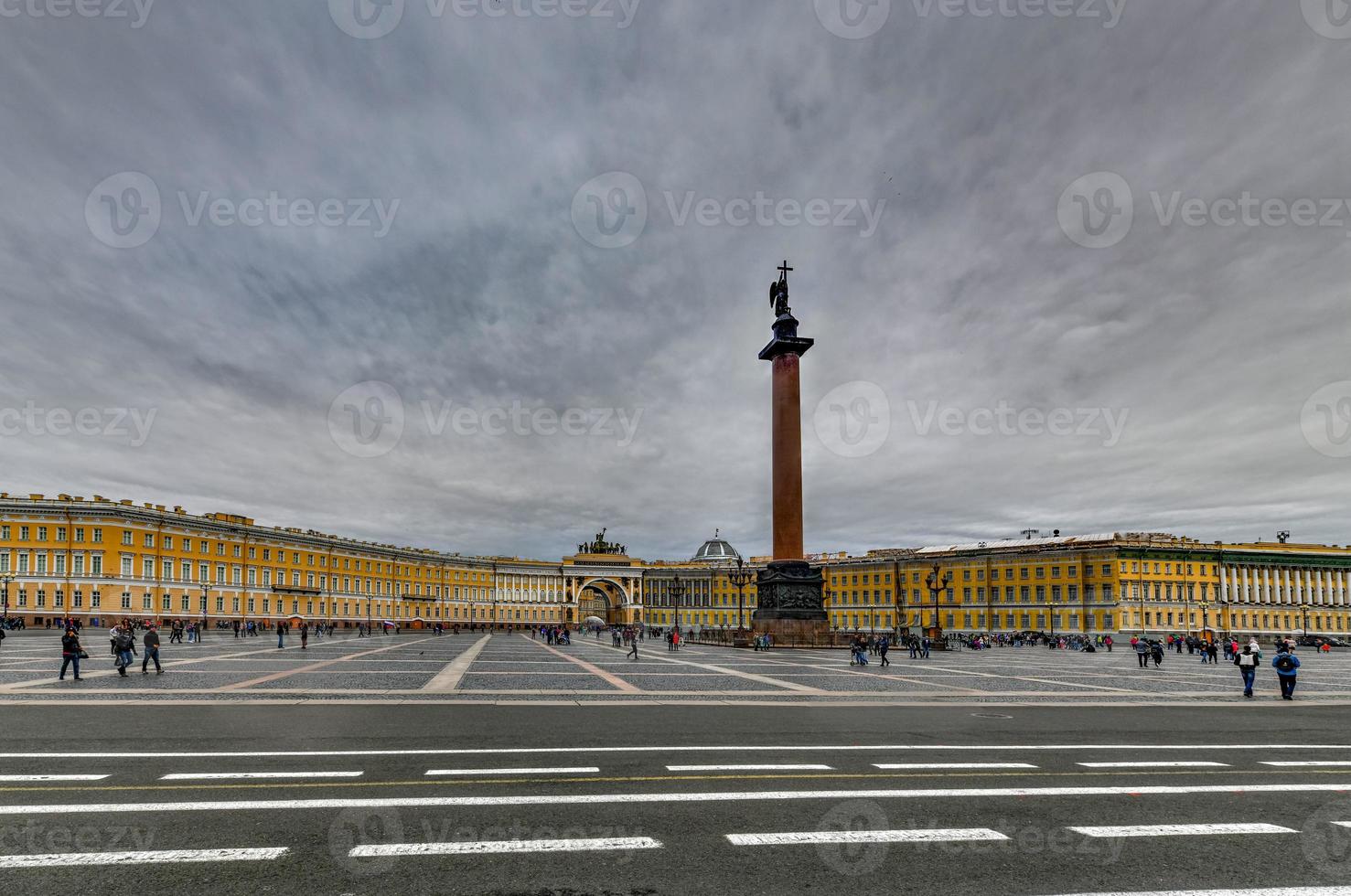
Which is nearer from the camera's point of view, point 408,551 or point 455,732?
point 455,732

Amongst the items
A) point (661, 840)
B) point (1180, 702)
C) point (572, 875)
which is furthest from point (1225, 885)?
point (1180, 702)

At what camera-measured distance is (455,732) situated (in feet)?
45.8

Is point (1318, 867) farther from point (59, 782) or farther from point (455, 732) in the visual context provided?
point (59, 782)

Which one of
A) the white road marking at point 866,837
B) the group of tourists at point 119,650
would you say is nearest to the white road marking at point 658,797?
the white road marking at point 866,837

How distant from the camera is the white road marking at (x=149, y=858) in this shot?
6645 millimetres

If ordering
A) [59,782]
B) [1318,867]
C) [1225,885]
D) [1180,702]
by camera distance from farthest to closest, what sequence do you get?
[1180,702] < [59,782] < [1318,867] < [1225,885]

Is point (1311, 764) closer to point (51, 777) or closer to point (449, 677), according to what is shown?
point (51, 777)

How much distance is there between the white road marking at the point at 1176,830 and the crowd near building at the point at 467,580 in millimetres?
54404

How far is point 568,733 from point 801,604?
3860 cm

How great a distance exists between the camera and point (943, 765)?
11.3 meters

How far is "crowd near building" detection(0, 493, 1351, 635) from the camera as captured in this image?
8300 centimetres

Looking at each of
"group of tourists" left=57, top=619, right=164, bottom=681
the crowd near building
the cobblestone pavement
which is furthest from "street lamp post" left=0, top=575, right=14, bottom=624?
"group of tourists" left=57, top=619, right=164, bottom=681

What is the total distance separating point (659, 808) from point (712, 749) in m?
3.97

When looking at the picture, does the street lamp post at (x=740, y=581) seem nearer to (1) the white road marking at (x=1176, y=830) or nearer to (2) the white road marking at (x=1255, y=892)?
(1) the white road marking at (x=1176, y=830)
